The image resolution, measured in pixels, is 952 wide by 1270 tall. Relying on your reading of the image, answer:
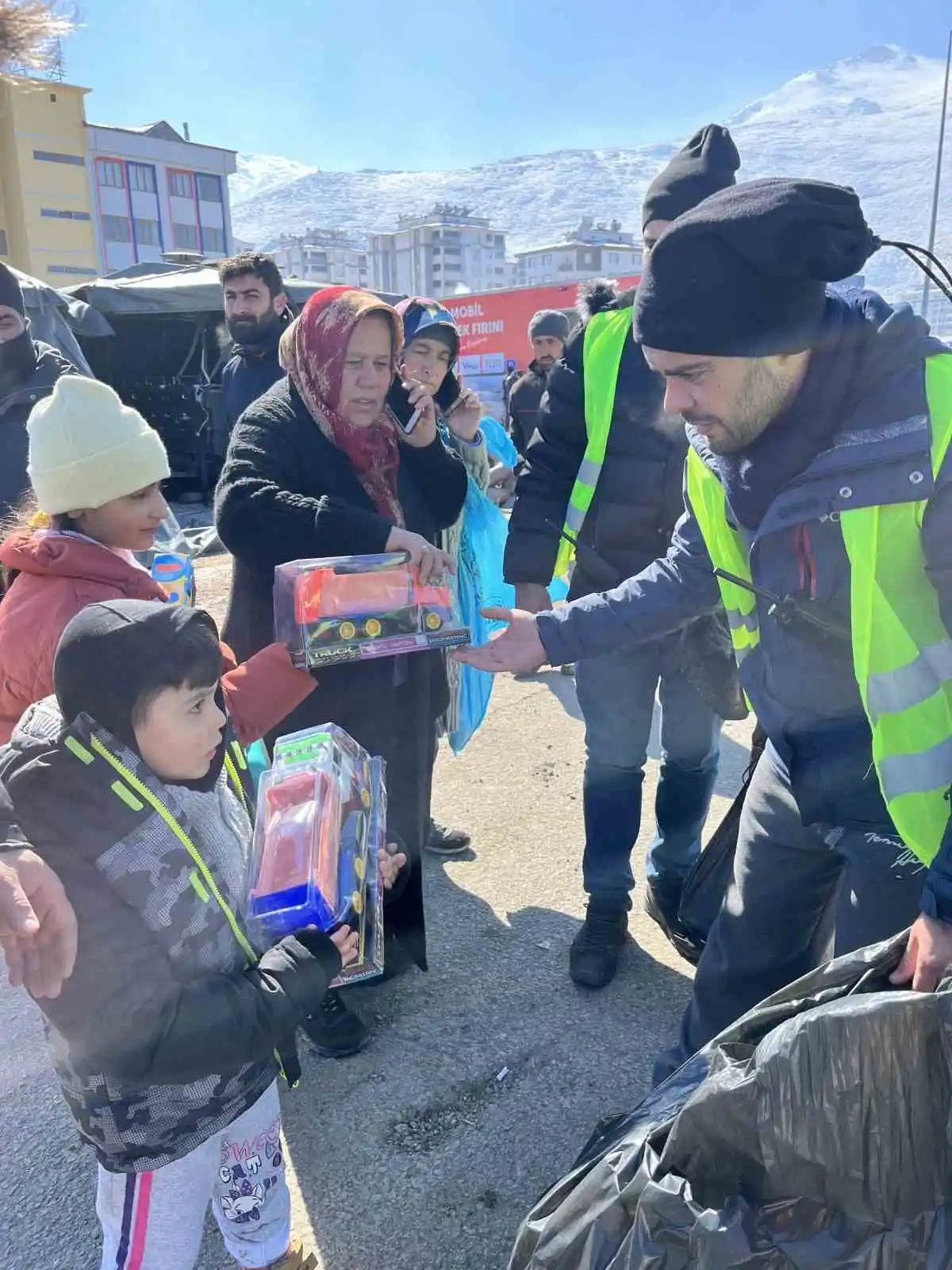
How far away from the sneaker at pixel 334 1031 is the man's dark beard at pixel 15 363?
245 cm

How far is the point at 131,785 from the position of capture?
4.37 feet

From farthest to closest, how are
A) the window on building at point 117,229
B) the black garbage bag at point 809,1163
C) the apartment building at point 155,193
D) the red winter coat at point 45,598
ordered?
the window on building at point 117,229
the apartment building at point 155,193
the red winter coat at point 45,598
the black garbage bag at point 809,1163

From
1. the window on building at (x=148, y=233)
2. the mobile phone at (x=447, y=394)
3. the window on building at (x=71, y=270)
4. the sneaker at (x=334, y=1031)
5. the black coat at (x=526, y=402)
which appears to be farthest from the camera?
the window on building at (x=148, y=233)

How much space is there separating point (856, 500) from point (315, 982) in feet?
3.76

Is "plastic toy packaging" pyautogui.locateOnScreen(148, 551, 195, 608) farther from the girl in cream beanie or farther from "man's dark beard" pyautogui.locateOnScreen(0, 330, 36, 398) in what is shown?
"man's dark beard" pyautogui.locateOnScreen(0, 330, 36, 398)

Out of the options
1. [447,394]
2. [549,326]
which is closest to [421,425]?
[447,394]

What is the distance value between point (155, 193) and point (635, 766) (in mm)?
65979

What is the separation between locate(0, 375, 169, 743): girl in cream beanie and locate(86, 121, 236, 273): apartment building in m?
Answer: 57.9

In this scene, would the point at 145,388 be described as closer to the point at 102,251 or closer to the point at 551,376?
the point at 551,376

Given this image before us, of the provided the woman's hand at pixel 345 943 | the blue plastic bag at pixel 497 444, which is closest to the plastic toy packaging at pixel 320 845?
the woman's hand at pixel 345 943

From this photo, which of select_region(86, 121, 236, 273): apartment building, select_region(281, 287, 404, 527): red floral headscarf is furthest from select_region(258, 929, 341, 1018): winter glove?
select_region(86, 121, 236, 273): apartment building

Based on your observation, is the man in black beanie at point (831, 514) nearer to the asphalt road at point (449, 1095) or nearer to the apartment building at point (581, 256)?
the asphalt road at point (449, 1095)

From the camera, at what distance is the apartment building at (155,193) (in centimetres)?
5541

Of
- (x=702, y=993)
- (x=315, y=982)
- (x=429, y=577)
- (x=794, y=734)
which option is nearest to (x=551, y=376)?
(x=429, y=577)
